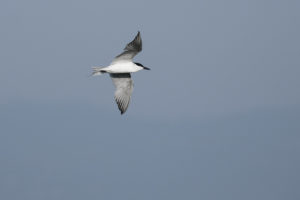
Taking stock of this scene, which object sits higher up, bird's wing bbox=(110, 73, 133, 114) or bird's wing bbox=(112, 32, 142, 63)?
bird's wing bbox=(112, 32, 142, 63)

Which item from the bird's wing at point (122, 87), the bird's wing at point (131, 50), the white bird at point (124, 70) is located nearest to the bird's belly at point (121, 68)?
the white bird at point (124, 70)

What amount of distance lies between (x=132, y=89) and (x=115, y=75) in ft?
3.56

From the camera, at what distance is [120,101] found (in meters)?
31.2

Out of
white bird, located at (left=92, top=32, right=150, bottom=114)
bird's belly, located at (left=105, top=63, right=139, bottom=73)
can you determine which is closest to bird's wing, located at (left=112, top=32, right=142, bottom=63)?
white bird, located at (left=92, top=32, right=150, bottom=114)

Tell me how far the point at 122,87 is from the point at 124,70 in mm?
1532

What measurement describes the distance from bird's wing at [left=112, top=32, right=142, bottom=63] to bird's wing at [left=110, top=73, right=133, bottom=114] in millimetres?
1833

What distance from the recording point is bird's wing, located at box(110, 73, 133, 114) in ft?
103

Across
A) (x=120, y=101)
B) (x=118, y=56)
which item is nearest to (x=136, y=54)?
(x=118, y=56)

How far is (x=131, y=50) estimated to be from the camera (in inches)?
1153

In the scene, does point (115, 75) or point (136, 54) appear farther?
point (115, 75)

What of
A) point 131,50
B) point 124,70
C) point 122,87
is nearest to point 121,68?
point 124,70

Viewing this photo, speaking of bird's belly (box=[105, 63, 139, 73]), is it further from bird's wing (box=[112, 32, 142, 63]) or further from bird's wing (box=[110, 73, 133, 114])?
bird's wing (box=[110, 73, 133, 114])

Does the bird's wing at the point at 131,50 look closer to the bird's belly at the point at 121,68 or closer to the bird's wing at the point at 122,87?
the bird's belly at the point at 121,68

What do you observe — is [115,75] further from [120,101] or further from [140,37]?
[140,37]
